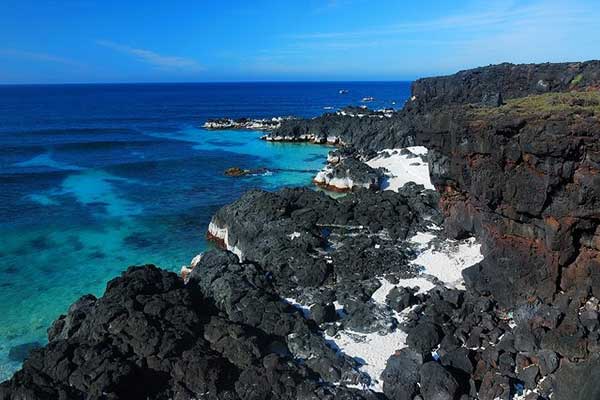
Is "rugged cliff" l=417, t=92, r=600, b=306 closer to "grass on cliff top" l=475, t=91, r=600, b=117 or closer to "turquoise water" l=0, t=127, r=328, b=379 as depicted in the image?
"grass on cliff top" l=475, t=91, r=600, b=117

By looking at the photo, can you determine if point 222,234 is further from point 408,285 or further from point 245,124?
point 245,124

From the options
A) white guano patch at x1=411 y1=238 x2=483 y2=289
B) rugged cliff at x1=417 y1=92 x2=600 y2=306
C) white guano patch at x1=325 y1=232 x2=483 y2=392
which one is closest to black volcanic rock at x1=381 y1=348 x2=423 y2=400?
white guano patch at x1=325 y1=232 x2=483 y2=392

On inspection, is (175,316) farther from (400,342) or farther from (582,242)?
(582,242)

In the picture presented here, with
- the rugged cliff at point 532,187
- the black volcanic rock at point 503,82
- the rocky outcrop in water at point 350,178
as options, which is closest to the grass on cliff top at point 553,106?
the rugged cliff at point 532,187

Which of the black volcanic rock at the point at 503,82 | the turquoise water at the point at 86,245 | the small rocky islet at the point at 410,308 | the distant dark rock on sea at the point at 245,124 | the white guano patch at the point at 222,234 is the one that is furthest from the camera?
the distant dark rock on sea at the point at 245,124

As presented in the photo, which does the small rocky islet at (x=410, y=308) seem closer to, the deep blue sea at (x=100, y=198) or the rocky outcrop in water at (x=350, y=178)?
the deep blue sea at (x=100, y=198)
